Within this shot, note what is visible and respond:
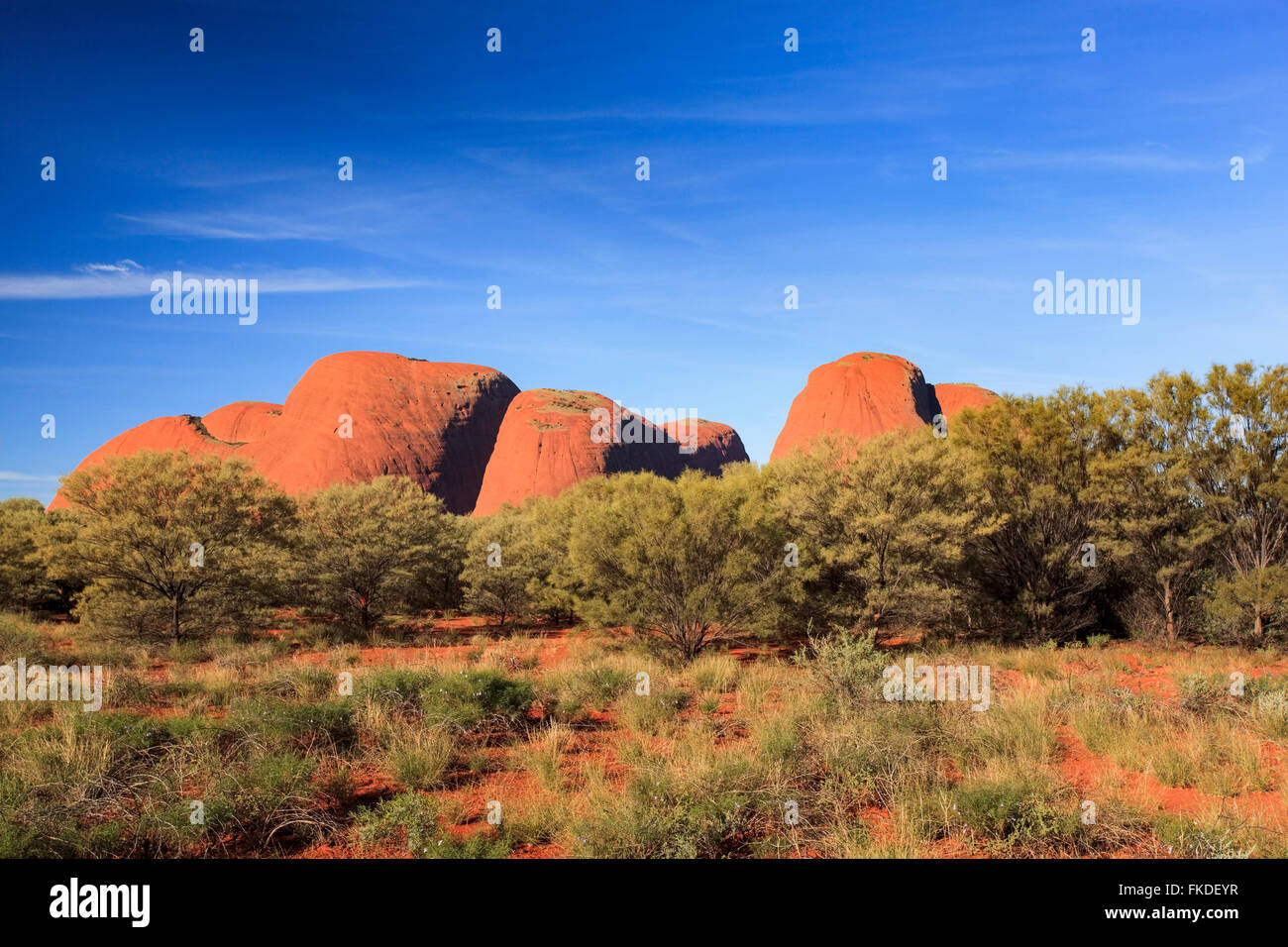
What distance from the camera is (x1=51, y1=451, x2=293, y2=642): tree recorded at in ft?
48.4

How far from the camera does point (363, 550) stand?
1800 cm

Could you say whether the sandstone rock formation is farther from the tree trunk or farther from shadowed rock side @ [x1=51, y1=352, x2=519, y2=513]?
the tree trunk

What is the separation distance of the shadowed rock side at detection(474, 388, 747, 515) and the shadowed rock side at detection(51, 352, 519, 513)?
2.45 meters

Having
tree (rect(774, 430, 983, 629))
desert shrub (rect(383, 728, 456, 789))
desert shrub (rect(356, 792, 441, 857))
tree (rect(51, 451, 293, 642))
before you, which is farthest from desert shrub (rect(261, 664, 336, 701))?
tree (rect(774, 430, 983, 629))

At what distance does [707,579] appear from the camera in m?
13.2

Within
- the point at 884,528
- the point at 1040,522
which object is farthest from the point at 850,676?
the point at 1040,522

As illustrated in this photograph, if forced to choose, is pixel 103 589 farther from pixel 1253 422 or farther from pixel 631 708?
pixel 1253 422

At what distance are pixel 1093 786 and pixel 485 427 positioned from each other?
194ft

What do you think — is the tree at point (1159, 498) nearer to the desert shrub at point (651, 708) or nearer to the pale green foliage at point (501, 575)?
the desert shrub at point (651, 708)

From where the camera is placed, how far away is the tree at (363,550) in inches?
709

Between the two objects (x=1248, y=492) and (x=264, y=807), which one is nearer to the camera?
(x=264, y=807)

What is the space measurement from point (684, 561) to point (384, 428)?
4811cm

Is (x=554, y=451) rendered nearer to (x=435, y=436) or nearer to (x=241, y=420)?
(x=435, y=436)
